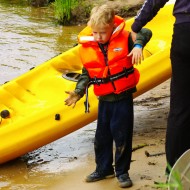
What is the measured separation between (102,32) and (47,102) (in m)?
1.56

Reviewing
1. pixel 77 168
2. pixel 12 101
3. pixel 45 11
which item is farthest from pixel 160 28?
pixel 45 11

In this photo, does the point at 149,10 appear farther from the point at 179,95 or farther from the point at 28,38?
the point at 28,38

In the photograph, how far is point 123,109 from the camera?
362 centimetres

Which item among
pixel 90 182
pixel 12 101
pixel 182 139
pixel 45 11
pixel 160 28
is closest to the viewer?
pixel 182 139

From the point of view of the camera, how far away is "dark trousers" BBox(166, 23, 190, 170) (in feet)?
9.61

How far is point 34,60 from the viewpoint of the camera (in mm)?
8367

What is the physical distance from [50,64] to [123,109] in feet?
6.44

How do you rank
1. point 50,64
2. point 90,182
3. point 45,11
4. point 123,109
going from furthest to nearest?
point 45,11 → point 50,64 → point 90,182 → point 123,109

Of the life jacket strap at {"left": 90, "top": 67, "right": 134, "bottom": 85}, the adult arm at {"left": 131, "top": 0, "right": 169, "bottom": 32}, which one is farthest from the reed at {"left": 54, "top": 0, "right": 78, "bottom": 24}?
the adult arm at {"left": 131, "top": 0, "right": 169, "bottom": 32}

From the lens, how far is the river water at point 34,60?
439 centimetres

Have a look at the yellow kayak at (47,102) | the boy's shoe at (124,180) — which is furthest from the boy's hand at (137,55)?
the yellow kayak at (47,102)

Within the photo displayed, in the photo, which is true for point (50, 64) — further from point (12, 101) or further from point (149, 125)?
point (149, 125)

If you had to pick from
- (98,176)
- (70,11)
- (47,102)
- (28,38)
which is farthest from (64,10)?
(98,176)

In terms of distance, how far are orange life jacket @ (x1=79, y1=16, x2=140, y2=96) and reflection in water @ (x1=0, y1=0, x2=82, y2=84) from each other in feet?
12.7
